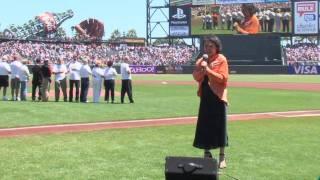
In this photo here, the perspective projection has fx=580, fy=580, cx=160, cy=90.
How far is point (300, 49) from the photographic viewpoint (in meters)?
80.2

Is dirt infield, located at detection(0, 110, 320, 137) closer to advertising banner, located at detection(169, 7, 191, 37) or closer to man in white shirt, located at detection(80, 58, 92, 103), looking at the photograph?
man in white shirt, located at detection(80, 58, 92, 103)

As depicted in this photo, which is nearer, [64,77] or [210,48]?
[210,48]

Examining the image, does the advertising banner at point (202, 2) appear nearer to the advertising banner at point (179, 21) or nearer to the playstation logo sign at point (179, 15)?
the advertising banner at point (179, 21)

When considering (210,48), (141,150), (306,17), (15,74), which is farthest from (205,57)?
(306,17)

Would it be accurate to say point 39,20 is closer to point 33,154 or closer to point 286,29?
point 286,29

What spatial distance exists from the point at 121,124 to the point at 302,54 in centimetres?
6612

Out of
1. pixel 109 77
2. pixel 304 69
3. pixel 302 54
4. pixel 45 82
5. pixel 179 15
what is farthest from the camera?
pixel 179 15

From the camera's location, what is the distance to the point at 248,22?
7225cm

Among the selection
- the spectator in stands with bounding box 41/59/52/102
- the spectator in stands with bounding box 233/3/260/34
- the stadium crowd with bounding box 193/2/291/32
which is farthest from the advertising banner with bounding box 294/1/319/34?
the spectator in stands with bounding box 41/59/52/102

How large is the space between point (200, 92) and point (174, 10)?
71833mm

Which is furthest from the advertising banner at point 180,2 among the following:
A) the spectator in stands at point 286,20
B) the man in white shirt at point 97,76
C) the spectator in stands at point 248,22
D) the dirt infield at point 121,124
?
the dirt infield at point 121,124

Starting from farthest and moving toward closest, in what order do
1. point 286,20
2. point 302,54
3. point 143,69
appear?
point 302,54, point 143,69, point 286,20

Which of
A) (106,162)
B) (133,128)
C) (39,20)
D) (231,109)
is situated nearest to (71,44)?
(39,20)

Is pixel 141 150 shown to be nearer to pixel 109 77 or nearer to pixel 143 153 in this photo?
pixel 143 153
